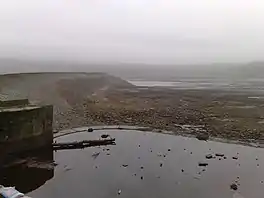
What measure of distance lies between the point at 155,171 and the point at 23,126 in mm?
9342

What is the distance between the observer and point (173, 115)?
141 ft

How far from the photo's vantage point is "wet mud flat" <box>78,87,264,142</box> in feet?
114

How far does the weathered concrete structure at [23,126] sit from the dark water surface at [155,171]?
1.91m

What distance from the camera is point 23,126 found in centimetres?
2569

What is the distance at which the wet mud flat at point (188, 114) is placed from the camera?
34653 mm

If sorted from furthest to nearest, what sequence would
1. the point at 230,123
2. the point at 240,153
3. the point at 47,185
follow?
the point at 230,123 < the point at 240,153 < the point at 47,185

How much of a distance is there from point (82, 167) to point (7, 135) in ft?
17.6

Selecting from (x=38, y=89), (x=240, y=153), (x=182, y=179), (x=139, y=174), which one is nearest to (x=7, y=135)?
(x=139, y=174)

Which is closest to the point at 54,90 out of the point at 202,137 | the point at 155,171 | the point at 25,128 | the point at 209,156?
the point at 202,137

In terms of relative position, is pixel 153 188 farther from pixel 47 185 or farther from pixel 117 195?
pixel 47 185

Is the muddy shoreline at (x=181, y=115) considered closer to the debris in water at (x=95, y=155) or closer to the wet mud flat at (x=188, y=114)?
the wet mud flat at (x=188, y=114)

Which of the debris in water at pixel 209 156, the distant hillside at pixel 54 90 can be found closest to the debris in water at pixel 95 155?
the debris in water at pixel 209 156

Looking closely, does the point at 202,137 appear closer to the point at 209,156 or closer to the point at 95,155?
the point at 209,156

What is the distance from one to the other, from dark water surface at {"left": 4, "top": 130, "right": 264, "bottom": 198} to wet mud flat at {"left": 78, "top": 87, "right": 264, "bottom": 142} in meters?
5.02
